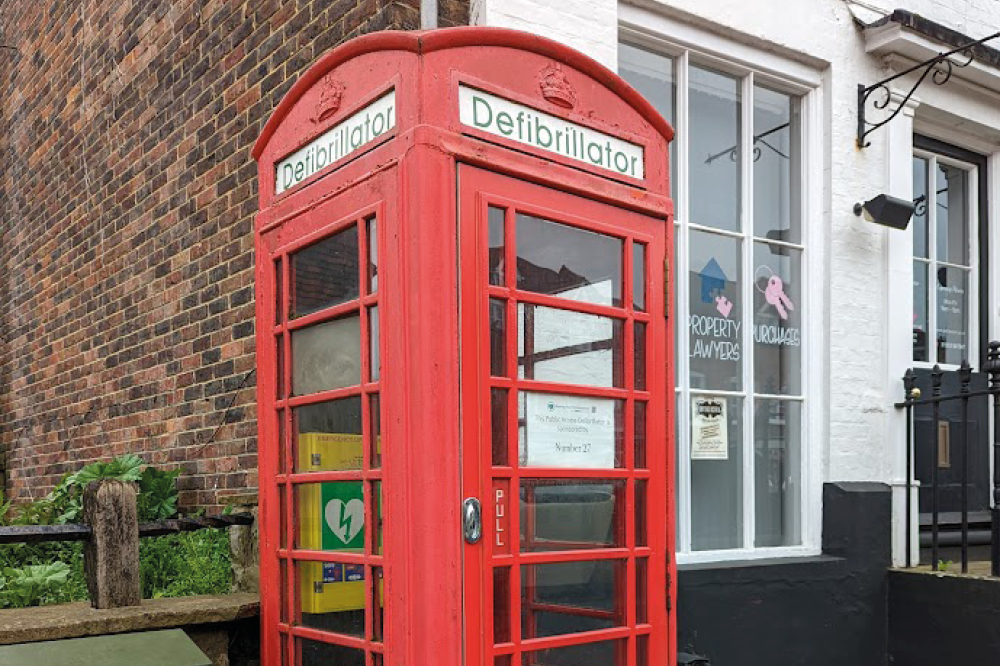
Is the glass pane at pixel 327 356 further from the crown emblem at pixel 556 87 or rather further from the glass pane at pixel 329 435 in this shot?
the crown emblem at pixel 556 87

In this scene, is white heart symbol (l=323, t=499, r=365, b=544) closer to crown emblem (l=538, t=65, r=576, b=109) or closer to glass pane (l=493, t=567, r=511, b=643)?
glass pane (l=493, t=567, r=511, b=643)

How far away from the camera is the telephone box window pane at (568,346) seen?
3.38 meters

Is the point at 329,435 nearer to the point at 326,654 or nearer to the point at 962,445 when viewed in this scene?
the point at 326,654

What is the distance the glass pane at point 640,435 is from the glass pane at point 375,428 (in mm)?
901

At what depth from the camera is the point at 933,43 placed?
6.08 m

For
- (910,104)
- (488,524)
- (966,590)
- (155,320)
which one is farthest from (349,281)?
(910,104)

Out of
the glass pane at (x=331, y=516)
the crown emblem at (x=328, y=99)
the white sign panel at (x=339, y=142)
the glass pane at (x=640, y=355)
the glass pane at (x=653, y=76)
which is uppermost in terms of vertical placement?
the glass pane at (x=653, y=76)

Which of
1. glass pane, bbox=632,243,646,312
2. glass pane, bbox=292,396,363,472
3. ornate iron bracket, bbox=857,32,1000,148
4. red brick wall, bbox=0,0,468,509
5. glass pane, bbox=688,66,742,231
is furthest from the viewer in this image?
ornate iron bracket, bbox=857,32,1000,148

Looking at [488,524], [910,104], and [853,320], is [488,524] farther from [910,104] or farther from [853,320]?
[910,104]

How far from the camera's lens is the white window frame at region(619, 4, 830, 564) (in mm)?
5273

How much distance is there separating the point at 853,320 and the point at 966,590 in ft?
5.00

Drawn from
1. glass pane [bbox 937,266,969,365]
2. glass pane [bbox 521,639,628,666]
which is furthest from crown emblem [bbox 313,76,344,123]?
glass pane [bbox 937,266,969,365]

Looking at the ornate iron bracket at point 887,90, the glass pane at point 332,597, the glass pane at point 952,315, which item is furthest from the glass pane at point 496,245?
the glass pane at point 952,315

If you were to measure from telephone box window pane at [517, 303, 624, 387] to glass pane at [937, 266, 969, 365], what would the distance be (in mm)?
3881
